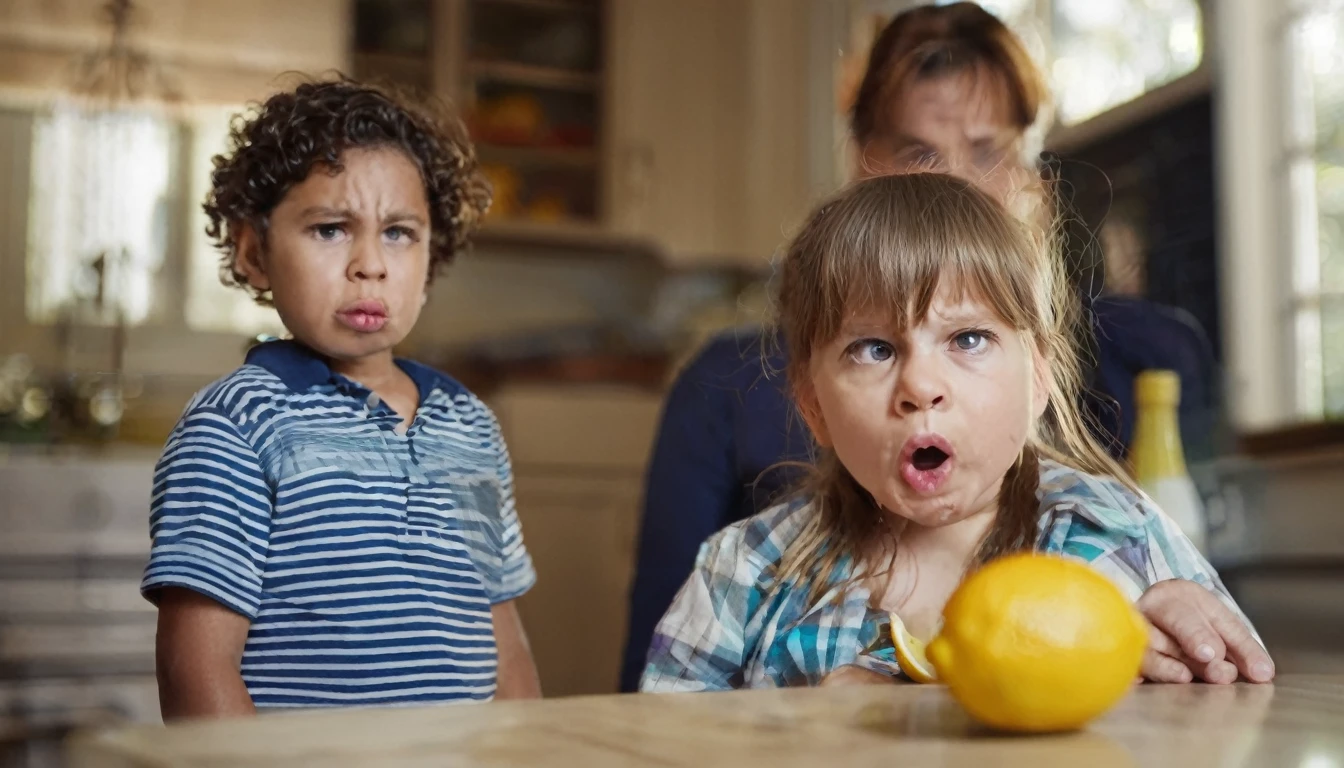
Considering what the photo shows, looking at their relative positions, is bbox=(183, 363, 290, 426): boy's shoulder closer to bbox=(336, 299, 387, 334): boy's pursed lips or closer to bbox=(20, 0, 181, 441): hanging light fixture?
bbox=(336, 299, 387, 334): boy's pursed lips

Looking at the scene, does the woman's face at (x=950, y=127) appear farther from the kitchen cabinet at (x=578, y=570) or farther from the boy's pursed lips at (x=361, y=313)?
the kitchen cabinet at (x=578, y=570)

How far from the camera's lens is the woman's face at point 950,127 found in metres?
1.24

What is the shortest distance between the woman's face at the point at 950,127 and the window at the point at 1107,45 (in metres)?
1.03

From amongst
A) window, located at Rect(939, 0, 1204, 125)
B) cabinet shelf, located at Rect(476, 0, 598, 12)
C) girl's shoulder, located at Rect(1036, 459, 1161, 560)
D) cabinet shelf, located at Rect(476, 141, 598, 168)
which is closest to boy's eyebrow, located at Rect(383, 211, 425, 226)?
girl's shoulder, located at Rect(1036, 459, 1161, 560)

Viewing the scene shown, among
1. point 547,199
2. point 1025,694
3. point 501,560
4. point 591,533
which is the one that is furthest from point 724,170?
point 1025,694

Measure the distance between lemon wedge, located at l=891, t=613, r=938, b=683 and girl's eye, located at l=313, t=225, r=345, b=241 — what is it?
54 centimetres

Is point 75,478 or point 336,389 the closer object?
point 336,389

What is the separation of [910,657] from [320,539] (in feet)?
1.48

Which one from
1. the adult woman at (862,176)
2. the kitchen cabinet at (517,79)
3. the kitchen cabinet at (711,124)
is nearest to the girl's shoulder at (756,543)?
the adult woman at (862,176)

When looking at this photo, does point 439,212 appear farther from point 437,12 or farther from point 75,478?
point 437,12

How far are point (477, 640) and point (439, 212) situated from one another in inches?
14.5

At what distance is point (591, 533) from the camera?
3.49 meters

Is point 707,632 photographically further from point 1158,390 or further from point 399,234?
point 1158,390

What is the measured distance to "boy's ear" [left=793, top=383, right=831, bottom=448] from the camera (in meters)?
0.92
